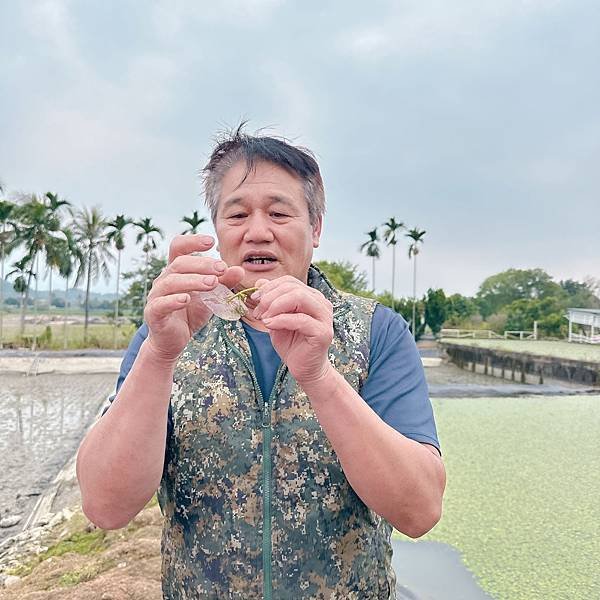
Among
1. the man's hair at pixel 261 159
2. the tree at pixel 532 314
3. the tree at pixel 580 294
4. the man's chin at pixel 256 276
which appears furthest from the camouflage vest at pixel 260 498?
the tree at pixel 580 294

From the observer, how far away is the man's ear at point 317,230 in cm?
153

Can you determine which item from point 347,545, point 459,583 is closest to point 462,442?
point 459,583

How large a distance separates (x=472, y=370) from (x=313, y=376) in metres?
26.2

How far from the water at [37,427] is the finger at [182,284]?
6.55 metres

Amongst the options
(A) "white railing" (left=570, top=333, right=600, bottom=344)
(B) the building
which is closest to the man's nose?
(A) "white railing" (left=570, top=333, right=600, bottom=344)

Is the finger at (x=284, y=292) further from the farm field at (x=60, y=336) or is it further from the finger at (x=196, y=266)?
the farm field at (x=60, y=336)

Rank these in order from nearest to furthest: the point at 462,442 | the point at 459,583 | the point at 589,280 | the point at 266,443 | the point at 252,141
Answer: the point at 266,443
the point at 252,141
the point at 459,583
the point at 462,442
the point at 589,280

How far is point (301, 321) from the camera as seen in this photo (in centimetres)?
108

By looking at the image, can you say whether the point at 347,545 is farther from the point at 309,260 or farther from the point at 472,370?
the point at 472,370

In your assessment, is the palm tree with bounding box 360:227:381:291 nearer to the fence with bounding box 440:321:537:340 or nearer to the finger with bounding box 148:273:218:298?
the fence with bounding box 440:321:537:340

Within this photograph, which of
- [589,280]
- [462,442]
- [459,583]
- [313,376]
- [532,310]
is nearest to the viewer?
[313,376]

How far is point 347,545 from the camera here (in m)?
1.33

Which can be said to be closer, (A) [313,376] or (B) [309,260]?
(A) [313,376]

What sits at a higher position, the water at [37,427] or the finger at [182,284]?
the finger at [182,284]
